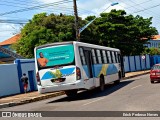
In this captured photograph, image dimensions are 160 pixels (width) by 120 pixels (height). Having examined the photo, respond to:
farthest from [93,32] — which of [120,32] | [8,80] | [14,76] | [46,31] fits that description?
[8,80]

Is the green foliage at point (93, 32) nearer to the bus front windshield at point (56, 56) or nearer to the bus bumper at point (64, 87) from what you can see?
the bus front windshield at point (56, 56)

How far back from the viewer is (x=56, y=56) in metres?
18.7

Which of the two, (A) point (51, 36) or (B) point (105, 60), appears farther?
(A) point (51, 36)

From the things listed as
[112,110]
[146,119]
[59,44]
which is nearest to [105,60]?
[59,44]

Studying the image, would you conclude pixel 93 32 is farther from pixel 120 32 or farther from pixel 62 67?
pixel 62 67

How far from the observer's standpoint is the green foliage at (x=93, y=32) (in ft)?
157

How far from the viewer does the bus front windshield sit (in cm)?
1856

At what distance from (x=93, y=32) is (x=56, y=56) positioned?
1360 inches

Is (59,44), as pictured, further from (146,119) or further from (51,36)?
(51,36)

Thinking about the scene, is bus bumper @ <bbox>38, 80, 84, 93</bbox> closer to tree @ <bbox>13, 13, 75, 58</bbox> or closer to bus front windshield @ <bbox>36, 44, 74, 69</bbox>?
bus front windshield @ <bbox>36, 44, 74, 69</bbox>

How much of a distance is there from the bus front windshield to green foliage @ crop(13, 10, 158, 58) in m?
27.6

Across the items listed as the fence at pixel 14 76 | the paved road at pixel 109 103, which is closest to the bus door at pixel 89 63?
the paved road at pixel 109 103

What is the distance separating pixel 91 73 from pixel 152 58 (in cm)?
5059

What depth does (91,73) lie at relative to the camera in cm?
2052
